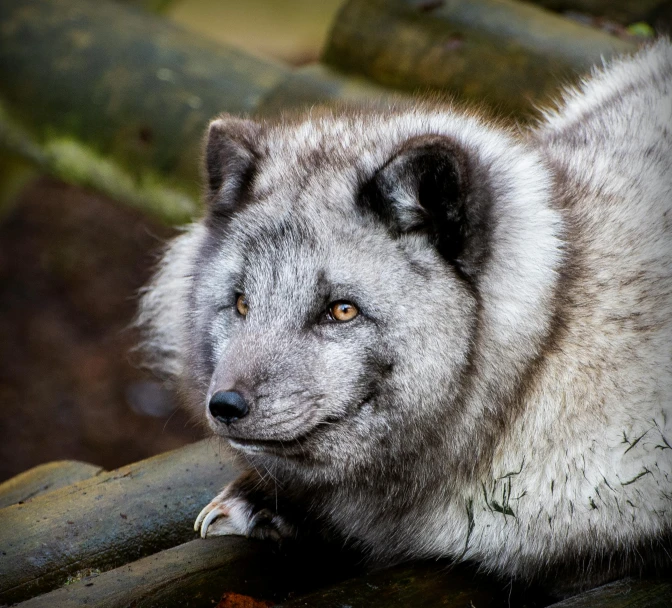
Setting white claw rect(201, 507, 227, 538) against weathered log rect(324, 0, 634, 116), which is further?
weathered log rect(324, 0, 634, 116)

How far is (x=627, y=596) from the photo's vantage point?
106 inches

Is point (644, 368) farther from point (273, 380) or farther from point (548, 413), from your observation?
point (273, 380)

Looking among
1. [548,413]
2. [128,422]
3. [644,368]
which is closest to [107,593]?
[548,413]

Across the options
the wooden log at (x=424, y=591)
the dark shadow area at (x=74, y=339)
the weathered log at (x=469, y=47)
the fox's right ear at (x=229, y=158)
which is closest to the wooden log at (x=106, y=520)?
the wooden log at (x=424, y=591)

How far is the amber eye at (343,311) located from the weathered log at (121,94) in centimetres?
342

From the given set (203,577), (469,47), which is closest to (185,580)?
(203,577)

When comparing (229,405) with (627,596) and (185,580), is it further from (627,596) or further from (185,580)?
(627,596)

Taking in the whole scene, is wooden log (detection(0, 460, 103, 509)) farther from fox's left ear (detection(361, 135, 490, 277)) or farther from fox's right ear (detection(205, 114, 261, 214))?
fox's left ear (detection(361, 135, 490, 277))

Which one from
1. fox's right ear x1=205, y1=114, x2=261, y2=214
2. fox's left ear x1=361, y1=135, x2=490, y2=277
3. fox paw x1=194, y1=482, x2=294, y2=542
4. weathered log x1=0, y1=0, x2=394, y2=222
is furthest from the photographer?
weathered log x1=0, y1=0, x2=394, y2=222

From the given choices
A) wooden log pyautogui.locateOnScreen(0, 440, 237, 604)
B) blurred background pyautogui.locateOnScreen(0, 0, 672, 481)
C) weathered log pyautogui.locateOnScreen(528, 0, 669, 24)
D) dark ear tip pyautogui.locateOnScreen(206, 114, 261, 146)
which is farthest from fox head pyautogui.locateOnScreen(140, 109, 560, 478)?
weathered log pyautogui.locateOnScreen(528, 0, 669, 24)

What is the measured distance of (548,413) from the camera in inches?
109

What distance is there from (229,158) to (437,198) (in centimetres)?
80

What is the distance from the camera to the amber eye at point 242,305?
9.29 feet

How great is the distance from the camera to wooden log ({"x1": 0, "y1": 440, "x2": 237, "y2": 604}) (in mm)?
3059
